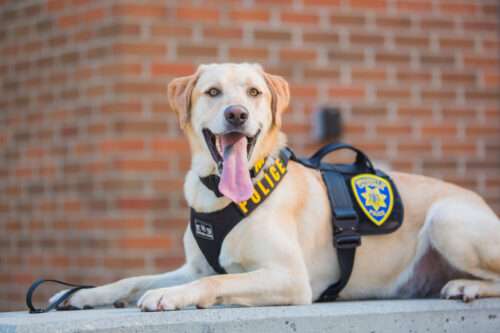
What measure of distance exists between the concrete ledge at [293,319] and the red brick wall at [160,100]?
2.17 m

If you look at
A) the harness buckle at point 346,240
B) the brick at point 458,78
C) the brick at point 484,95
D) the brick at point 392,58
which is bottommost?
the harness buckle at point 346,240

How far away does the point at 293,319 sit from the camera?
2631 mm

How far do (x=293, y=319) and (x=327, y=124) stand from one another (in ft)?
8.75

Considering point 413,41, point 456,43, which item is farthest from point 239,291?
point 456,43

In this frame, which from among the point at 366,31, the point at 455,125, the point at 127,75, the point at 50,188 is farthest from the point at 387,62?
the point at 50,188

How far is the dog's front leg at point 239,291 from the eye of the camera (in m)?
2.61

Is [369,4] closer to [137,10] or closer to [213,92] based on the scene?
[137,10]

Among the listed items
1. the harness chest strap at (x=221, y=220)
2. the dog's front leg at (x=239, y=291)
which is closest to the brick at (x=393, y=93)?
the harness chest strap at (x=221, y=220)

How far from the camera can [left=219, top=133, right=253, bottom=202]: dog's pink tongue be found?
2928mm

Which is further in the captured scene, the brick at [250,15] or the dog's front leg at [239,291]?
the brick at [250,15]

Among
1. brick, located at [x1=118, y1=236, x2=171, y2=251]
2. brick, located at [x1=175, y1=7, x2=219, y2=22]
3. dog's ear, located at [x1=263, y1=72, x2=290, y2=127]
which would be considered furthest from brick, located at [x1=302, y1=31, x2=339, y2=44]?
dog's ear, located at [x1=263, y1=72, x2=290, y2=127]

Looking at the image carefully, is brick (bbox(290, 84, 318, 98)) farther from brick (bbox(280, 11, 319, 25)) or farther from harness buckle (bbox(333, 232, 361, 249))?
harness buckle (bbox(333, 232, 361, 249))

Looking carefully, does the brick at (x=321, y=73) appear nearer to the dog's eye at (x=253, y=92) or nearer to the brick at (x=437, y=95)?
the brick at (x=437, y=95)

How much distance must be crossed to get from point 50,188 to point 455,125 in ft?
10.1
